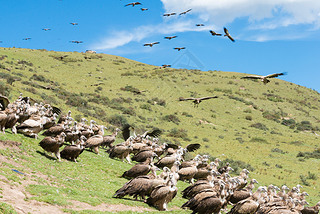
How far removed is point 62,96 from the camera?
149 ft

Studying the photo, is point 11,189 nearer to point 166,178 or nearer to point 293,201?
point 166,178

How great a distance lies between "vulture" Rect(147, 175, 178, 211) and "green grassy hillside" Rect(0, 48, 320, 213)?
988mm

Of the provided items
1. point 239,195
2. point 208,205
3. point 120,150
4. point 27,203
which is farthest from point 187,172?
point 27,203

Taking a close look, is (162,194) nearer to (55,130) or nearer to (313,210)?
(313,210)

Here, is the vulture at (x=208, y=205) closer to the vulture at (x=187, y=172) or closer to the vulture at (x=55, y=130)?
the vulture at (x=187, y=172)

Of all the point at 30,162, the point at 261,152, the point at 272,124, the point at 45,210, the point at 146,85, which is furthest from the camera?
the point at 146,85

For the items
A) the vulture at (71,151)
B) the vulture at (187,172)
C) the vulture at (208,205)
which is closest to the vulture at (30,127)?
the vulture at (71,151)

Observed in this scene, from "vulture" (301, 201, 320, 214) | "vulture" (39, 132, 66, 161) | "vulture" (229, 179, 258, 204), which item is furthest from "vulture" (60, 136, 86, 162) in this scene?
"vulture" (301, 201, 320, 214)

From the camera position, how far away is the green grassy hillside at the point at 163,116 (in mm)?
14852

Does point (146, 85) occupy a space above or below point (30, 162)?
above

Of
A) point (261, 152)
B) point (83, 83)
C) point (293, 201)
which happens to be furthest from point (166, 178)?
point (83, 83)

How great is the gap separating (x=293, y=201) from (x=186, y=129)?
39.0m

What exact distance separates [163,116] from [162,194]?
4575 cm

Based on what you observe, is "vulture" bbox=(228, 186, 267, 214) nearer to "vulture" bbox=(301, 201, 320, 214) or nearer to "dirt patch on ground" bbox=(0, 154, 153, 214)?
"dirt patch on ground" bbox=(0, 154, 153, 214)
